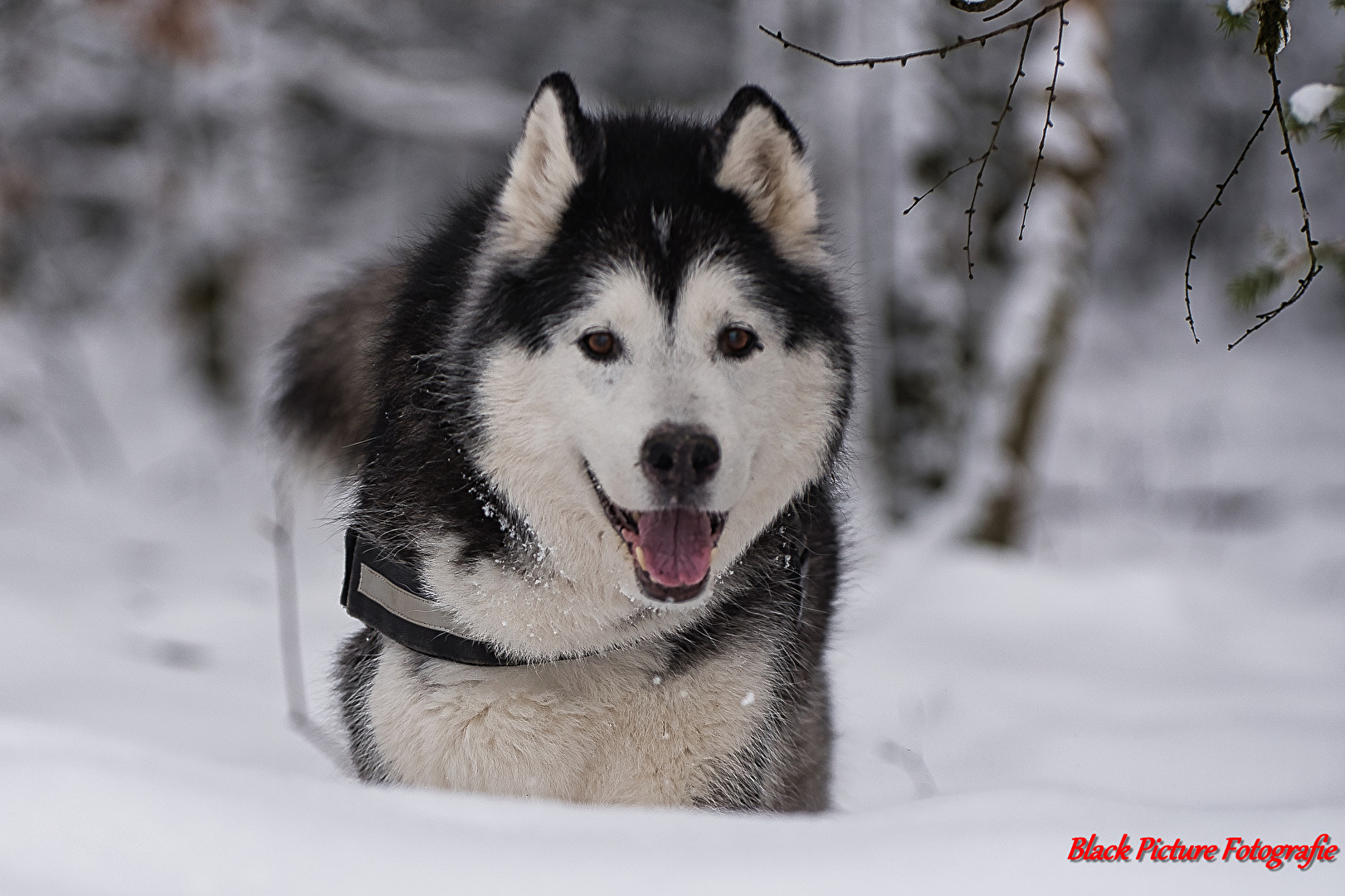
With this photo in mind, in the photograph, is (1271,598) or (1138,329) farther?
(1138,329)

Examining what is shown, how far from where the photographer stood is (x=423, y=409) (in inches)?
94.7

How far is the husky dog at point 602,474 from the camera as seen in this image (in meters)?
2.20

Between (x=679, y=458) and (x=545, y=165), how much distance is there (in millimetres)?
717

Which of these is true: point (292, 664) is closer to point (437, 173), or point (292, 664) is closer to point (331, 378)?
point (331, 378)

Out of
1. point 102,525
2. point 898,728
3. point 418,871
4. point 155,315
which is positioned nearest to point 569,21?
point 155,315

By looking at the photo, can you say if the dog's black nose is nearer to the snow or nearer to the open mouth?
the open mouth

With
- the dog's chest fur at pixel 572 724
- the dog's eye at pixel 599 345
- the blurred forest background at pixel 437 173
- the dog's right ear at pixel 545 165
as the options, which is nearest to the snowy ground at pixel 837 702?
the dog's chest fur at pixel 572 724

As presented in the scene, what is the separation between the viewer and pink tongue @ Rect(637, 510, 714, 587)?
217 cm

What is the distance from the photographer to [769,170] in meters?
2.46

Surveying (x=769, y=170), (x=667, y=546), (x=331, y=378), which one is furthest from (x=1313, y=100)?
(x=331, y=378)

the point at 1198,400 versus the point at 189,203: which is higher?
the point at 1198,400

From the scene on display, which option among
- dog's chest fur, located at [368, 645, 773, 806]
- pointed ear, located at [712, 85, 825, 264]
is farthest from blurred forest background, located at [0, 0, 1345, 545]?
dog's chest fur, located at [368, 645, 773, 806]

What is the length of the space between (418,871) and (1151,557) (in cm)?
752

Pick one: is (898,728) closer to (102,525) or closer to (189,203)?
(102,525)
